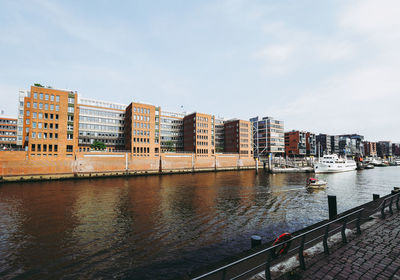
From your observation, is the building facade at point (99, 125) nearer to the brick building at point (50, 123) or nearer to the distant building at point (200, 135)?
the brick building at point (50, 123)

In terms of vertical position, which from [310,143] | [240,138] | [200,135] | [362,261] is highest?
[200,135]

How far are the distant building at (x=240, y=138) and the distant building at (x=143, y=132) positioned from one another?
173 feet

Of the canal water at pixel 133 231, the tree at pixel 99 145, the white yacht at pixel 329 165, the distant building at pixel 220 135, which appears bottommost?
the canal water at pixel 133 231

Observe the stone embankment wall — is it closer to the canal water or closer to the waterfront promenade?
the canal water

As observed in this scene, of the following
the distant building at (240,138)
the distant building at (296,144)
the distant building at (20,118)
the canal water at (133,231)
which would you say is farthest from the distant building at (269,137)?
the distant building at (20,118)

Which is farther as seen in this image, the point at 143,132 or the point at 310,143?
the point at 310,143

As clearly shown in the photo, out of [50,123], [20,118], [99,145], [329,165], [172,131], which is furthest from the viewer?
[172,131]

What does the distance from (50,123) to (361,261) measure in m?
81.7

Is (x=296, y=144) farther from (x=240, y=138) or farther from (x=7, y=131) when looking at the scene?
(x=7, y=131)

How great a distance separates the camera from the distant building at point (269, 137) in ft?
464

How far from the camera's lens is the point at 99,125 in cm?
9519

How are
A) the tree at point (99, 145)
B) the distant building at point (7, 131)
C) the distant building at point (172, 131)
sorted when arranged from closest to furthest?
the tree at point (99, 145) < the distant building at point (7, 131) < the distant building at point (172, 131)

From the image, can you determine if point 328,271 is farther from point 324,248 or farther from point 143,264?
point 143,264

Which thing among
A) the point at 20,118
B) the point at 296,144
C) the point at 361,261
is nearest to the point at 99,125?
the point at 20,118
